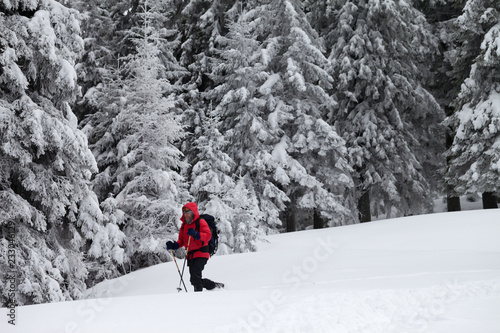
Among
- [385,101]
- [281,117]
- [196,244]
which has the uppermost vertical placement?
[385,101]

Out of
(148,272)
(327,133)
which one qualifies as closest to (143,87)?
(148,272)

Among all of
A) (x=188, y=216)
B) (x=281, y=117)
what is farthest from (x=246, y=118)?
(x=188, y=216)

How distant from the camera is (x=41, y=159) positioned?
10539 millimetres

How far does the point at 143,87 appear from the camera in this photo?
651 inches

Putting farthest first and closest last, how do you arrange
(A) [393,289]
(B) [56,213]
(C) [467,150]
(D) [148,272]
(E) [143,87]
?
(C) [467,150], (E) [143,87], (D) [148,272], (B) [56,213], (A) [393,289]

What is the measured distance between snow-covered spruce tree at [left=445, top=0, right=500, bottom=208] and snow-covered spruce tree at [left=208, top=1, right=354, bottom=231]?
4.43m

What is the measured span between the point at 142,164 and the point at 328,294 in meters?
10.1

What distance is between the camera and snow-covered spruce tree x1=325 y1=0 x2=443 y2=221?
21.0m

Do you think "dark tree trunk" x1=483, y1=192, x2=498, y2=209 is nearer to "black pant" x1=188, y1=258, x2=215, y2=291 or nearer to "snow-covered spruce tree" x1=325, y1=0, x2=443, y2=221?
"snow-covered spruce tree" x1=325, y1=0, x2=443, y2=221

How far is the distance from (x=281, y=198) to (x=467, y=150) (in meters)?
7.24

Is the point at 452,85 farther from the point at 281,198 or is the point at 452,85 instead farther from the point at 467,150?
the point at 281,198

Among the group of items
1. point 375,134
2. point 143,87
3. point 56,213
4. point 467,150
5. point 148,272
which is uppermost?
point 143,87

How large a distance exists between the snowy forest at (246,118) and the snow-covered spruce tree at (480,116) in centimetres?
6

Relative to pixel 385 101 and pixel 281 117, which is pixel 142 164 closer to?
pixel 281 117
